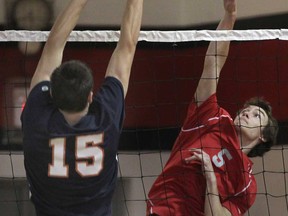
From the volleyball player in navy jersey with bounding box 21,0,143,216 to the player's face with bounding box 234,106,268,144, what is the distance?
2.64 feet

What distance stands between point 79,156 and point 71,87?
0.64 feet

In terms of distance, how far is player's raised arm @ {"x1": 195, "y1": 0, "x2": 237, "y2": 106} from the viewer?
96.5 inches

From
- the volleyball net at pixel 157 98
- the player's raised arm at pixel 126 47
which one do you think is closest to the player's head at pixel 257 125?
the volleyball net at pixel 157 98

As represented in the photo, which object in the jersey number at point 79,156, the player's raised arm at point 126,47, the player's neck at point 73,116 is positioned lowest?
the jersey number at point 79,156

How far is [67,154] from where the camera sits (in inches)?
66.9

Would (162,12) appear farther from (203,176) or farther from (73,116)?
(73,116)

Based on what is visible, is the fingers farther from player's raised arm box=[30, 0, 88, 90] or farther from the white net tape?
player's raised arm box=[30, 0, 88, 90]

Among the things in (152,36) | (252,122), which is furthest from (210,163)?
(152,36)

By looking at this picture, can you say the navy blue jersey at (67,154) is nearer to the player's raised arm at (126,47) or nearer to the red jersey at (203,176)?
the player's raised arm at (126,47)

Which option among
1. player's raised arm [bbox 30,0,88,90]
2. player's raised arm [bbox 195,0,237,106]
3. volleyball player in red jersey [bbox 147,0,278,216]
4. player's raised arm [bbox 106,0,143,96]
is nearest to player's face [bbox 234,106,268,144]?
volleyball player in red jersey [bbox 147,0,278,216]

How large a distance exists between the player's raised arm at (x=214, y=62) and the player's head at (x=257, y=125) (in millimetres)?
162

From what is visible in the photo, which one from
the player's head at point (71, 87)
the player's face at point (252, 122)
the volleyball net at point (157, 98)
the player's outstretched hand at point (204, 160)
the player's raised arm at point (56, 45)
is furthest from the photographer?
the volleyball net at point (157, 98)

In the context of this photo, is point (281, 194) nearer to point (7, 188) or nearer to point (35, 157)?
point (7, 188)

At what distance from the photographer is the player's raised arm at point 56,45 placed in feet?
5.91
